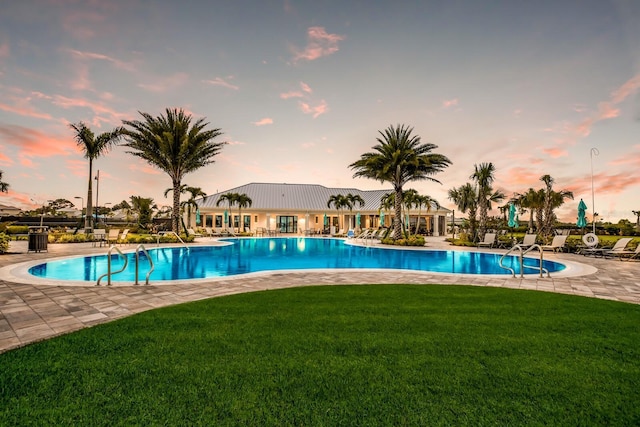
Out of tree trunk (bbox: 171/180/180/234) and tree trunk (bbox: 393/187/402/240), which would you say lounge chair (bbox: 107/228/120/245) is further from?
tree trunk (bbox: 393/187/402/240)

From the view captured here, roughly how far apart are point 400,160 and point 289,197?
21857 mm

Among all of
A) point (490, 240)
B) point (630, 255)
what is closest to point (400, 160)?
point (490, 240)

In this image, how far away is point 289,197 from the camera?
40625mm

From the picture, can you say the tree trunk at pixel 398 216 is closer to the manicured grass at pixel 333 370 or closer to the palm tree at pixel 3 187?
the manicured grass at pixel 333 370

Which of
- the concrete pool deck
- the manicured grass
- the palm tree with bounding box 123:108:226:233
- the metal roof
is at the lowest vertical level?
the concrete pool deck

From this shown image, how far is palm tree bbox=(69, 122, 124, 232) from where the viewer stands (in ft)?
73.7

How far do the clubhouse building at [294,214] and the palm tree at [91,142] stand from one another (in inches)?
511

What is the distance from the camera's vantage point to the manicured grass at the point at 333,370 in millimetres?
2115

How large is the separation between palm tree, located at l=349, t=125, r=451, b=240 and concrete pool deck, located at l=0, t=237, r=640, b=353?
512 inches

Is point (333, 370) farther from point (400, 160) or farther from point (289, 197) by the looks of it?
point (289, 197)

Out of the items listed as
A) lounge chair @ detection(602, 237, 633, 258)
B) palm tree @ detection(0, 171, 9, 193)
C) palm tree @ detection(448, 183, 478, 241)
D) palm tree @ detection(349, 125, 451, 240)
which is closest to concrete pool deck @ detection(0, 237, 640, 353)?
lounge chair @ detection(602, 237, 633, 258)

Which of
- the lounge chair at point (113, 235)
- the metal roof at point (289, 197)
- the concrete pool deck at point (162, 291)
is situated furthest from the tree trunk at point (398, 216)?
the lounge chair at point (113, 235)

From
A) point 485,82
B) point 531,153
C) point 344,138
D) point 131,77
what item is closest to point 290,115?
point 344,138

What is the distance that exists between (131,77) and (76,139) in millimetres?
11092
